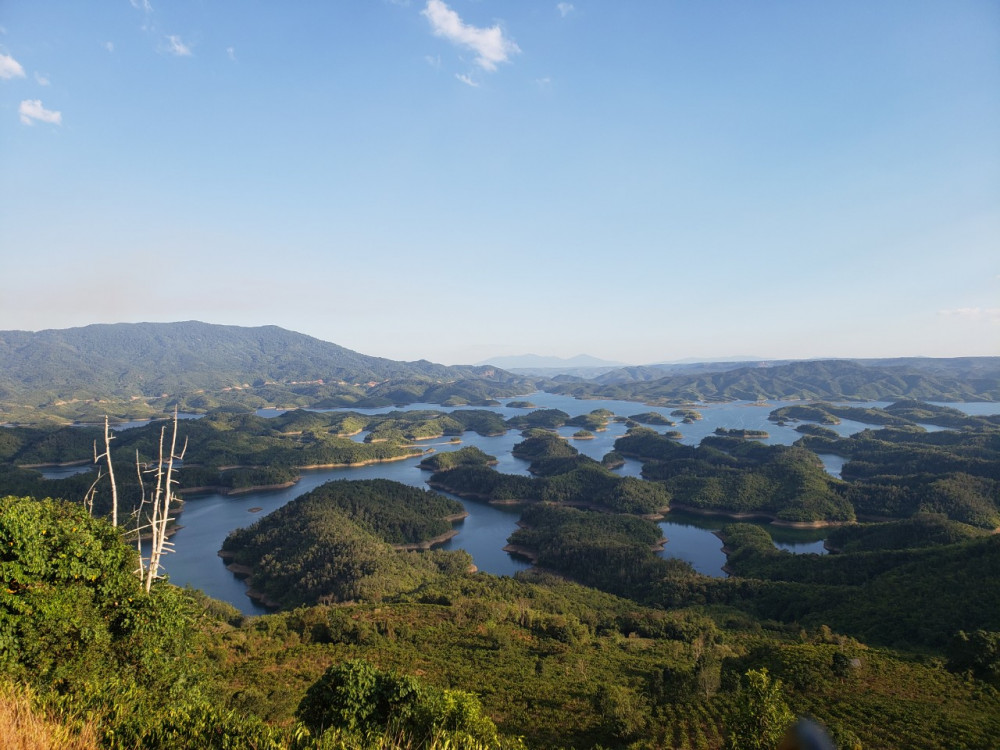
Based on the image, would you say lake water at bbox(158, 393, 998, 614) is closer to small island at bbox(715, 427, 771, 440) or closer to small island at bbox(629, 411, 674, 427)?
small island at bbox(715, 427, 771, 440)

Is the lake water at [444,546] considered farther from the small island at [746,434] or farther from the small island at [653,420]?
the small island at [653,420]

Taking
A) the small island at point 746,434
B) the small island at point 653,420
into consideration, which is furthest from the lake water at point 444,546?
the small island at point 653,420

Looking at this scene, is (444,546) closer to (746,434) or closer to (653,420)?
(746,434)

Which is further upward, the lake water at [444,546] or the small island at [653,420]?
the small island at [653,420]

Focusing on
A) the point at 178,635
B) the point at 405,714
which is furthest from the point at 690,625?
the point at 178,635

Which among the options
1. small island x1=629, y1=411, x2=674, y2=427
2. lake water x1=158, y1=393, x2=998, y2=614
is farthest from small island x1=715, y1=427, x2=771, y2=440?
small island x1=629, y1=411, x2=674, y2=427

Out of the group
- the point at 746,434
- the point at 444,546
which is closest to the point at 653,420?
the point at 746,434

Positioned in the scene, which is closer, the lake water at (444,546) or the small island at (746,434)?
the lake water at (444,546)

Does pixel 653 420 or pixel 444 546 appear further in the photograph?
pixel 653 420

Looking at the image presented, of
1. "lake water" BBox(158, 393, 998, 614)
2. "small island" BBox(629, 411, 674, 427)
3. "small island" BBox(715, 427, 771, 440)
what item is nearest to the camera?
"lake water" BBox(158, 393, 998, 614)

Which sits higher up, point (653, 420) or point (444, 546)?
point (653, 420)

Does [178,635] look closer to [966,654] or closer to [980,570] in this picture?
[966,654]

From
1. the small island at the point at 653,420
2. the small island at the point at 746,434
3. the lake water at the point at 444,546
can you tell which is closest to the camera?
the lake water at the point at 444,546
